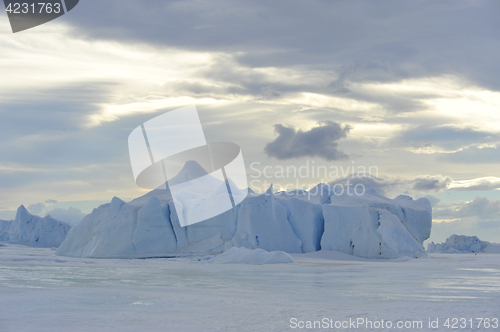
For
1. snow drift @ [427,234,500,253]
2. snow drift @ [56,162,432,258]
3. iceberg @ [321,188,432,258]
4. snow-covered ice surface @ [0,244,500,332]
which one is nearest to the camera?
snow-covered ice surface @ [0,244,500,332]

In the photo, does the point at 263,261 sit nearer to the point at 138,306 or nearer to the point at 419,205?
the point at 138,306

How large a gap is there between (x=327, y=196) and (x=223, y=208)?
956 centimetres

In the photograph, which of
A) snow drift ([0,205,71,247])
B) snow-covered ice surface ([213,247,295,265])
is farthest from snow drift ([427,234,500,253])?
snow drift ([0,205,71,247])

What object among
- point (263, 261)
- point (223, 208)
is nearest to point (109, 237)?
point (223, 208)

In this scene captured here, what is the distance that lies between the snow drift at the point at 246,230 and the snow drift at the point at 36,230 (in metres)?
23.1

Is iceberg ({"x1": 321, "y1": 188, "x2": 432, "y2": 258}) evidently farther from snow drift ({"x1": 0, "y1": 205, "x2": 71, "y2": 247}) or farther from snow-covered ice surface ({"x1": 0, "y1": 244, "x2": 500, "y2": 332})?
snow drift ({"x1": 0, "y1": 205, "x2": 71, "y2": 247})

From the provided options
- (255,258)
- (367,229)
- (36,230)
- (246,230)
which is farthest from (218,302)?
(36,230)

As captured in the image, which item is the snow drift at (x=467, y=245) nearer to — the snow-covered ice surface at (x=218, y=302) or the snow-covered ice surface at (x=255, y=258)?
the snow-covered ice surface at (x=255, y=258)

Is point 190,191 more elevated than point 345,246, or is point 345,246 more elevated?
point 190,191

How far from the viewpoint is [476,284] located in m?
13.6

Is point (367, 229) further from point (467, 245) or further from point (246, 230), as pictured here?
point (467, 245)

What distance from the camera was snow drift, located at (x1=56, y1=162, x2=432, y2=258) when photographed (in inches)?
1114

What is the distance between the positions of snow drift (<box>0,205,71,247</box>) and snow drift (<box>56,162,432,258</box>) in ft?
75.7

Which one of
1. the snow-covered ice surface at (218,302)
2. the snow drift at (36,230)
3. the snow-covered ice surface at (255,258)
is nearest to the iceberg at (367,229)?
the snow-covered ice surface at (255,258)
